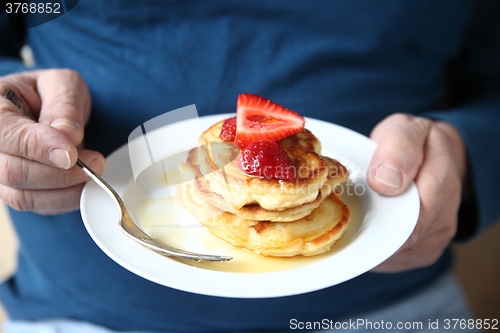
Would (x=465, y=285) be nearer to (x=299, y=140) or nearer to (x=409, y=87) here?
(x=409, y=87)

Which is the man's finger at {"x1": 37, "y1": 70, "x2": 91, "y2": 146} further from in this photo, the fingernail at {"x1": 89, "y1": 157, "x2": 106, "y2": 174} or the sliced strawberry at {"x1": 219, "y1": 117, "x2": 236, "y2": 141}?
the sliced strawberry at {"x1": 219, "y1": 117, "x2": 236, "y2": 141}

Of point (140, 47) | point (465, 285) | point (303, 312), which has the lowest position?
point (465, 285)

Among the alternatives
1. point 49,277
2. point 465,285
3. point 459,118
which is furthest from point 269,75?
point 465,285

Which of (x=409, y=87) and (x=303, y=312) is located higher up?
(x=409, y=87)

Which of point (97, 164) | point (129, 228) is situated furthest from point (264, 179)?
point (97, 164)

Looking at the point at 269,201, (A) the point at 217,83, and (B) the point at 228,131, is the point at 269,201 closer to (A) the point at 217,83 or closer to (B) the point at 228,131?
(B) the point at 228,131

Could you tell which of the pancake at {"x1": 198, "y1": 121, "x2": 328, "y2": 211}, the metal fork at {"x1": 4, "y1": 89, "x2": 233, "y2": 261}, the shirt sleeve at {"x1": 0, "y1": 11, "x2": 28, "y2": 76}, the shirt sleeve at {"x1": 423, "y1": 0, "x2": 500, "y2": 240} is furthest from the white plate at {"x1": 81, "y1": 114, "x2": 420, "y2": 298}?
the shirt sleeve at {"x1": 0, "y1": 11, "x2": 28, "y2": 76}
